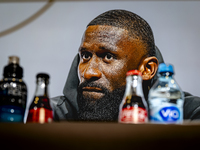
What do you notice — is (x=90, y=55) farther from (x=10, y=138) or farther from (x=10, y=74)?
(x=10, y=138)

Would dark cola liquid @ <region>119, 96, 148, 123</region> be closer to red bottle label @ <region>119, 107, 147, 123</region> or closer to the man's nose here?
red bottle label @ <region>119, 107, 147, 123</region>

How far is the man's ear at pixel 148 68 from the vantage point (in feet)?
3.73

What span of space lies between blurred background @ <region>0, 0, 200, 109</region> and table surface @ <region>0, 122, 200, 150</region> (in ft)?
1.41

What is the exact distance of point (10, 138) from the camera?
0.76 meters

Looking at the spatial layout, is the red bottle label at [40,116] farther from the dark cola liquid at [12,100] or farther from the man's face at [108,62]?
the man's face at [108,62]

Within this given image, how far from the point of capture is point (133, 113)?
2.69 ft

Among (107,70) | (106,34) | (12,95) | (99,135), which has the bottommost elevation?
(99,135)

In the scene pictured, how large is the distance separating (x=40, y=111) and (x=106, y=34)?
48 cm

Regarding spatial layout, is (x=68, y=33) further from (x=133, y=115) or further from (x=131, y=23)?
(x=133, y=115)

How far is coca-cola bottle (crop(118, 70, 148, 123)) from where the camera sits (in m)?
0.81

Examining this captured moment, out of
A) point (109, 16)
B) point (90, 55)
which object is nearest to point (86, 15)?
point (109, 16)

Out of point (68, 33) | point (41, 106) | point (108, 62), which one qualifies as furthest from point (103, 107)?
point (68, 33)

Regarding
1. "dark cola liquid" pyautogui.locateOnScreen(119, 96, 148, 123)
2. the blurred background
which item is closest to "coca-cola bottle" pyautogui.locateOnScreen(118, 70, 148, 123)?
"dark cola liquid" pyautogui.locateOnScreen(119, 96, 148, 123)

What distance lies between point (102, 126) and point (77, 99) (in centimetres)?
45
